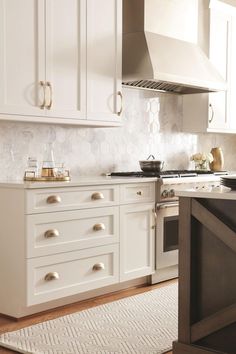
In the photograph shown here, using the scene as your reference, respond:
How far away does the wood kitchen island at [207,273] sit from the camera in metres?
2.73

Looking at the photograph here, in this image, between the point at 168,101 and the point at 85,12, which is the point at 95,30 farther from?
the point at 168,101

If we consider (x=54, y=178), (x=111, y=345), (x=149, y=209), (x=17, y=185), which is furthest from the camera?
(x=149, y=209)

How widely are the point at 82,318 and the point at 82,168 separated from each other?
4.87 ft

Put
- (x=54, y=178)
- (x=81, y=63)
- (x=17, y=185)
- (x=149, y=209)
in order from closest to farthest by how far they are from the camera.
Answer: (x=17, y=185)
(x=54, y=178)
(x=81, y=63)
(x=149, y=209)

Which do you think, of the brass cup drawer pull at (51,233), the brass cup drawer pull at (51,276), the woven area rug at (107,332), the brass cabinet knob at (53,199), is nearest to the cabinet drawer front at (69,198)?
the brass cabinet knob at (53,199)

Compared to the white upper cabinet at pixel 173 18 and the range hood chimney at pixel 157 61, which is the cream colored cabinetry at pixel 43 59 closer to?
the range hood chimney at pixel 157 61

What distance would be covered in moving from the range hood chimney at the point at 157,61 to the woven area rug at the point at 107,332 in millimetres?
1877

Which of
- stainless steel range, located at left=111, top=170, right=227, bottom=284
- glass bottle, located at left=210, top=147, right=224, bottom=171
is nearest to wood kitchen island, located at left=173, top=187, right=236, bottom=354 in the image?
stainless steel range, located at left=111, top=170, right=227, bottom=284

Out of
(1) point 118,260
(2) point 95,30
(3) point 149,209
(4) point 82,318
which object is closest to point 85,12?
(2) point 95,30

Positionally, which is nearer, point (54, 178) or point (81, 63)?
point (54, 178)

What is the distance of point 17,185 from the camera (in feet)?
11.7

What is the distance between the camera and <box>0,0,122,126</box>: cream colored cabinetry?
145 inches

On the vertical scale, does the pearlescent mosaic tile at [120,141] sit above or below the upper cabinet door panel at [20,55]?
below

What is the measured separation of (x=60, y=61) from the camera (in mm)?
4012
